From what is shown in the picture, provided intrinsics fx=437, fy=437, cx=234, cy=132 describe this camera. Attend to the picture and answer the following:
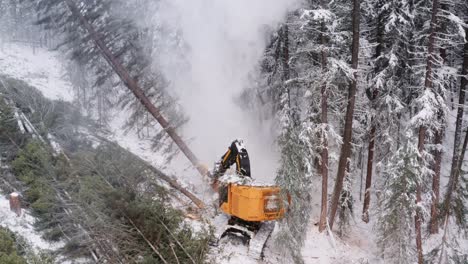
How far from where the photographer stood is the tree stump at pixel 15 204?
39.8 feet

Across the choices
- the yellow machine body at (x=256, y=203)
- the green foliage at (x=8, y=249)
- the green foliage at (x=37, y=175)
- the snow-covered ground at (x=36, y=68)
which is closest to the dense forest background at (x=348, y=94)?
the yellow machine body at (x=256, y=203)

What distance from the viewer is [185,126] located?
20.2m

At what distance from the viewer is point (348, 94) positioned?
1834 centimetres

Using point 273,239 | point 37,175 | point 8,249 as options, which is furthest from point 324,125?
point 8,249

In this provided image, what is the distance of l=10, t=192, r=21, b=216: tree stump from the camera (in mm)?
12141

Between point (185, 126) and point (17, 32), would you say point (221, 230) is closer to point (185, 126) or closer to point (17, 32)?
point (185, 126)

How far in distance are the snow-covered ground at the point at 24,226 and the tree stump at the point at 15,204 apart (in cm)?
11

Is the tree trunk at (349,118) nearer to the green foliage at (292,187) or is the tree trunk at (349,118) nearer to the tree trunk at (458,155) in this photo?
the green foliage at (292,187)

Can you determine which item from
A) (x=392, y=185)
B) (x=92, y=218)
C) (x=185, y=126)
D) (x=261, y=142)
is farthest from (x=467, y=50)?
(x=92, y=218)

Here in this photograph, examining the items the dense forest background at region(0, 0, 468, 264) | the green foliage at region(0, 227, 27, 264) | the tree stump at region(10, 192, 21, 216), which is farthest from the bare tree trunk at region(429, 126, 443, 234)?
the green foliage at region(0, 227, 27, 264)

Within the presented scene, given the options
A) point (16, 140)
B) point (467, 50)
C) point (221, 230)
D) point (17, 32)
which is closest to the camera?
point (221, 230)

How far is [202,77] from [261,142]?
3.96 meters

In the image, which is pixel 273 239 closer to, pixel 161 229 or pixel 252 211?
pixel 252 211

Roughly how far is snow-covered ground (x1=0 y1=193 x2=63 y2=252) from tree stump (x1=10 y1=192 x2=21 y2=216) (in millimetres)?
107
